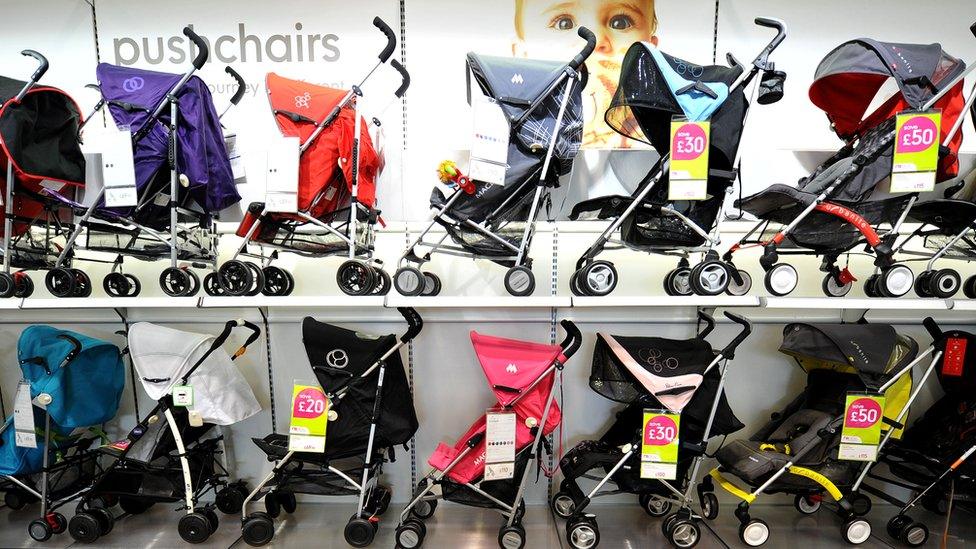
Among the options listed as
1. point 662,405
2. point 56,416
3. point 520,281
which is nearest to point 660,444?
point 662,405

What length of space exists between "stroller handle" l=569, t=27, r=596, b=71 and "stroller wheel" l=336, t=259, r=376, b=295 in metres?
1.20

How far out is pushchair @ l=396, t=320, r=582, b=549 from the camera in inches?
72.0

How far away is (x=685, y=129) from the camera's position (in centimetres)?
168

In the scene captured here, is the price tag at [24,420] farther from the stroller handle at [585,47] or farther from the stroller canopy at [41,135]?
the stroller handle at [585,47]

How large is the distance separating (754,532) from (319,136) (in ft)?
8.58

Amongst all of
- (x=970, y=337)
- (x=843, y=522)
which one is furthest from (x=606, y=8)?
(x=843, y=522)

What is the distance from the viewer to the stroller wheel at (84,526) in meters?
1.91

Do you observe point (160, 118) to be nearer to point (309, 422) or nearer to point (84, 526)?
point (309, 422)

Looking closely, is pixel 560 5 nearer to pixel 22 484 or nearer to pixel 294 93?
pixel 294 93

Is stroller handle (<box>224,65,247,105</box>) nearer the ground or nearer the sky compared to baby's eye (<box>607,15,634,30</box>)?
nearer the ground

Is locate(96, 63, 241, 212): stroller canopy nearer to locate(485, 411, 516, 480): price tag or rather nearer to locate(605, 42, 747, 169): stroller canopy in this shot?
locate(485, 411, 516, 480): price tag

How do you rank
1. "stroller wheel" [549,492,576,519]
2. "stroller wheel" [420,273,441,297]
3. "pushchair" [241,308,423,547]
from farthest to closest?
"stroller wheel" [549,492,576,519], "stroller wheel" [420,273,441,297], "pushchair" [241,308,423,547]

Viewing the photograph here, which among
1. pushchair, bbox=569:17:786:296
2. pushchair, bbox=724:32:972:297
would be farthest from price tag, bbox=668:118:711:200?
pushchair, bbox=724:32:972:297

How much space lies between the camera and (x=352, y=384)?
1.87 metres
